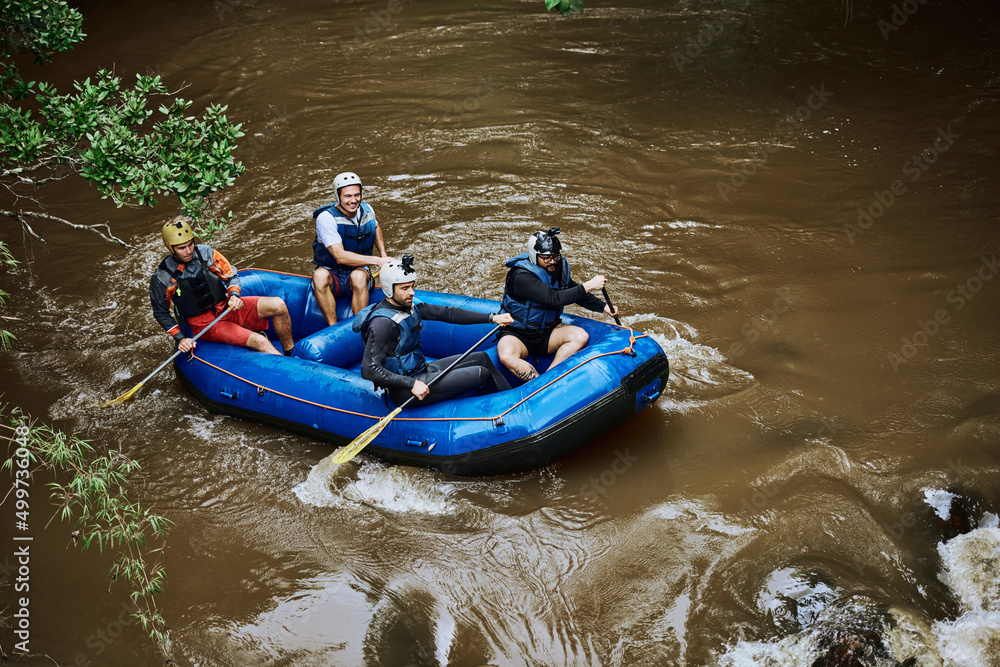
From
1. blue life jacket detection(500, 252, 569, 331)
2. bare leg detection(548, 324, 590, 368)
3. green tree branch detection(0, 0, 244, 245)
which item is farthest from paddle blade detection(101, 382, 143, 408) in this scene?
bare leg detection(548, 324, 590, 368)

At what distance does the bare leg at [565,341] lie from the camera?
4.96 m

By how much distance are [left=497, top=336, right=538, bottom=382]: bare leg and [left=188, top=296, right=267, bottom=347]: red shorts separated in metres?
1.80

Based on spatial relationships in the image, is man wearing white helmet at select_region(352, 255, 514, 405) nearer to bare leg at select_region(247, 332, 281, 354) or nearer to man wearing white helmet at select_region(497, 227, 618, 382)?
man wearing white helmet at select_region(497, 227, 618, 382)

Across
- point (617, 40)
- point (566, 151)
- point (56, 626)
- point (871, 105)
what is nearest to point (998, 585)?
point (56, 626)

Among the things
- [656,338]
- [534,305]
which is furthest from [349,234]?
[656,338]

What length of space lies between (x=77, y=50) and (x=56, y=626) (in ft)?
35.1

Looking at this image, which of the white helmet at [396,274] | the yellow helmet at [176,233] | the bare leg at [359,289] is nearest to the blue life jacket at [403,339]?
the white helmet at [396,274]

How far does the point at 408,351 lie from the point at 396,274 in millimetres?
495

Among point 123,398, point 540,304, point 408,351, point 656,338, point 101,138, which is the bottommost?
point 656,338

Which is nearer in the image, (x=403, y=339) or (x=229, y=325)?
(x=403, y=339)

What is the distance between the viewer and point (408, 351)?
477 cm

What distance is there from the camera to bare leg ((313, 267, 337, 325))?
5844mm

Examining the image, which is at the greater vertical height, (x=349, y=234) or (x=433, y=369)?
(x=349, y=234)

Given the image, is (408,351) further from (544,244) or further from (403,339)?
(544,244)
